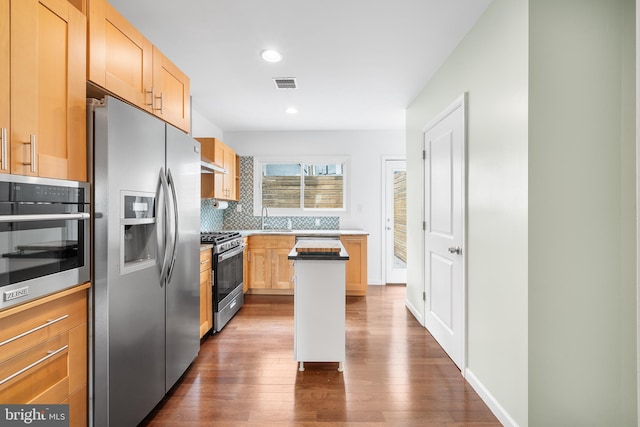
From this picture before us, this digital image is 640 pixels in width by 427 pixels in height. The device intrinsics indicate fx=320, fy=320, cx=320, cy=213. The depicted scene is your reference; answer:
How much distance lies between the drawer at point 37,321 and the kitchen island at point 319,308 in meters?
1.38

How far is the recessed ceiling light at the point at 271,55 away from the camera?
262 cm

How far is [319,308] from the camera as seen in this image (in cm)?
251

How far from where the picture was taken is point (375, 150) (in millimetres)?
5316

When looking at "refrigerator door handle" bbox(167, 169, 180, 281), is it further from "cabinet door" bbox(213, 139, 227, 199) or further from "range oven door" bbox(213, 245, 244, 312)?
"cabinet door" bbox(213, 139, 227, 199)

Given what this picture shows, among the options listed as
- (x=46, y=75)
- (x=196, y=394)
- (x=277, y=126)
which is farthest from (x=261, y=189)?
(x=46, y=75)

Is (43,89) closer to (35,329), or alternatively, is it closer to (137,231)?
(137,231)

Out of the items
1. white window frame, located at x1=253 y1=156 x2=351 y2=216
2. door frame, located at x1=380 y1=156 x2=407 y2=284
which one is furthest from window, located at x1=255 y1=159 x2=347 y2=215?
door frame, located at x1=380 y1=156 x2=407 y2=284

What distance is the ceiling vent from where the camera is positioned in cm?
318

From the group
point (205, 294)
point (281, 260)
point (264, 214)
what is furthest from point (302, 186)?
point (205, 294)

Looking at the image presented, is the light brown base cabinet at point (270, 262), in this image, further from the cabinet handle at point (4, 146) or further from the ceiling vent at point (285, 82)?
the cabinet handle at point (4, 146)

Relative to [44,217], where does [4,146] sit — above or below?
above

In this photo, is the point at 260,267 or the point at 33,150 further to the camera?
the point at 260,267

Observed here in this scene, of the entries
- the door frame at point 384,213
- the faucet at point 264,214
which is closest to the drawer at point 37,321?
the faucet at point 264,214

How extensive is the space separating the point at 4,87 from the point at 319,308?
2133 millimetres
